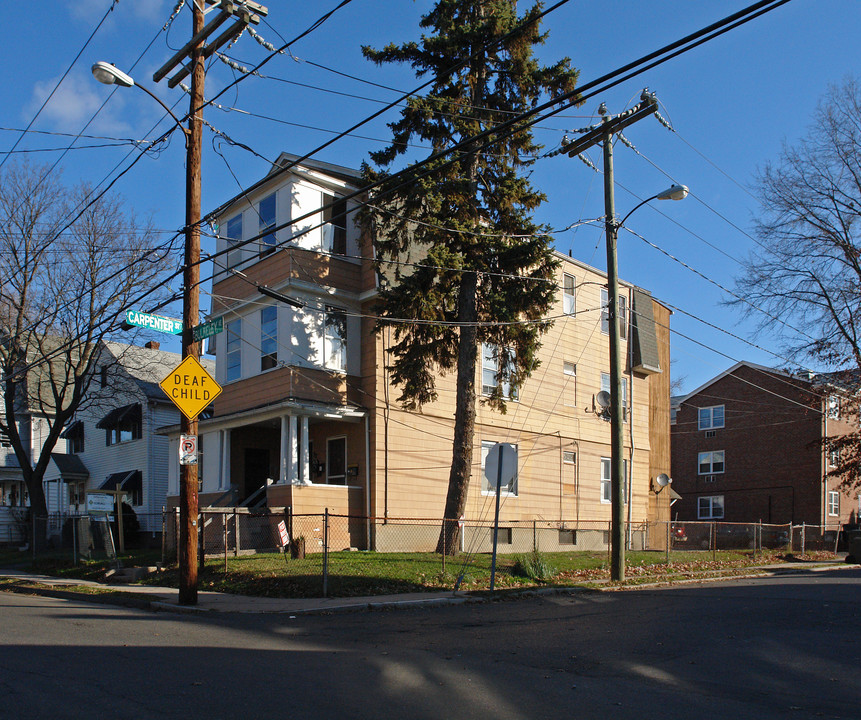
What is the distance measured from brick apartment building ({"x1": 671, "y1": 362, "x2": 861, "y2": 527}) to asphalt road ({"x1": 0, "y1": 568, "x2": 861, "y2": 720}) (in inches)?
1199

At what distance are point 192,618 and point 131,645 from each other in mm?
2869

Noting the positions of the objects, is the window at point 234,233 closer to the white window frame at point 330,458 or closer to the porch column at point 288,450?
the porch column at point 288,450

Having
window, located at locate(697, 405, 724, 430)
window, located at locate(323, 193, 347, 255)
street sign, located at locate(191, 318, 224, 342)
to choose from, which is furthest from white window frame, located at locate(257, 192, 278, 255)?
window, located at locate(697, 405, 724, 430)

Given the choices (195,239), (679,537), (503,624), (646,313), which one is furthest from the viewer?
(646,313)

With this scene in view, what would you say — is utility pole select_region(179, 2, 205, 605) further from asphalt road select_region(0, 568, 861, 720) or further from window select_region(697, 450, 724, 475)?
window select_region(697, 450, 724, 475)

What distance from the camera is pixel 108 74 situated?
42.2 feet

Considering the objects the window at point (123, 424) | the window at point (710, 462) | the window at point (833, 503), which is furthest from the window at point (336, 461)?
the window at point (833, 503)

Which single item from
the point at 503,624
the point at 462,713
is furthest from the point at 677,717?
the point at 503,624

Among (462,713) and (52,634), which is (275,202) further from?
(462,713)

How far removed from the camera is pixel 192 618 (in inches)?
462

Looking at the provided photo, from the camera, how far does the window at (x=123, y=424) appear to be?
3306cm

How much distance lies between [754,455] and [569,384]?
67.1ft

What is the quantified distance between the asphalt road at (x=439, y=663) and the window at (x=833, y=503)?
3116 centimetres

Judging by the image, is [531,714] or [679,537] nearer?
[531,714]
